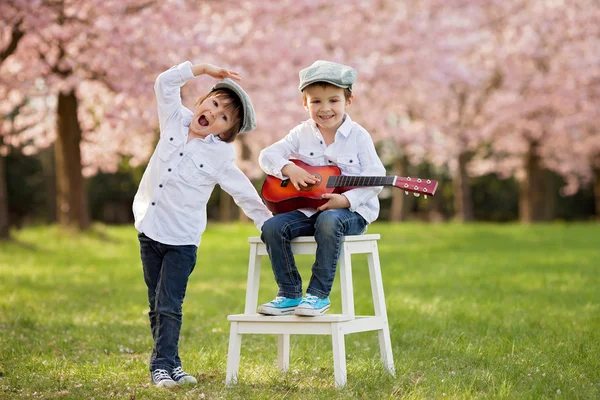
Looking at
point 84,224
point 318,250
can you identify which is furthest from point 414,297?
point 84,224

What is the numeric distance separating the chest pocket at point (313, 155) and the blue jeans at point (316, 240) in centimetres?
32

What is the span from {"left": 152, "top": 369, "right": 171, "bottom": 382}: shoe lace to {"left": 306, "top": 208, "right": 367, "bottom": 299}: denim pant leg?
87 centimetres

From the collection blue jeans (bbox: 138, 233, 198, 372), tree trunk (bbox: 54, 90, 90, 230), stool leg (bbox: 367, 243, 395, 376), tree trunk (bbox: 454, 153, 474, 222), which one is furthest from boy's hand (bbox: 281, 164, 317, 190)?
tree trunk (bbox: 454, 153, 474, 222)

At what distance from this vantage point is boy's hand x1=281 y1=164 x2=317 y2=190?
15.6 feet

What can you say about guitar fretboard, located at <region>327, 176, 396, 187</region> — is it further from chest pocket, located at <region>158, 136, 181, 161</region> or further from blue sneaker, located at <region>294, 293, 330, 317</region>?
chest pocket, located at <region>158, 136, 181, 161</region>

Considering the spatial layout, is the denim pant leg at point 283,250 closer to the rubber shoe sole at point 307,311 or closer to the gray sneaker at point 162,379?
the rubber shoe sole at point 307,311

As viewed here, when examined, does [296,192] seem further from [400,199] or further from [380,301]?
[400,199]

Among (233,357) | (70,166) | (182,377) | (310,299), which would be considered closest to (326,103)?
(310,299)

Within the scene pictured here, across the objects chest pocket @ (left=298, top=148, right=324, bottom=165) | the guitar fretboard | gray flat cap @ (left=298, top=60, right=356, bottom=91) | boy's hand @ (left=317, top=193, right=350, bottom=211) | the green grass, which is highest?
gray flat cap @ (left=298, top=60, right=356, bottom=91)

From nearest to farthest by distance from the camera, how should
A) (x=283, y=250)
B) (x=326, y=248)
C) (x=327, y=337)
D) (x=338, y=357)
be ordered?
(x=338, y=357), (x=326, y=248), (x=283, y=250), (x=327, y=337)

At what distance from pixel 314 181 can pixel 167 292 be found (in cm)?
99

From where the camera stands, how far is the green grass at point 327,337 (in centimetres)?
454

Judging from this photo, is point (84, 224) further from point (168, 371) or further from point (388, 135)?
point (168, 371)

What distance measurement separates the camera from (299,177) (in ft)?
15.6
